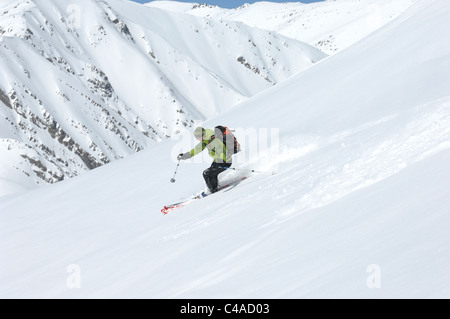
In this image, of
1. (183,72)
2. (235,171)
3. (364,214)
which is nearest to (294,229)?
(364,214)

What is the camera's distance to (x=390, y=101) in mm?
11891

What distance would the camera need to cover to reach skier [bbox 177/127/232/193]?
11.6 meters

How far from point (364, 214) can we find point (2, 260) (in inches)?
290

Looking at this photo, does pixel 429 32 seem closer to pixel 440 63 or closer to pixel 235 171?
pixel 440 63

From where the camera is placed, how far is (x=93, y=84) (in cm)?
15138

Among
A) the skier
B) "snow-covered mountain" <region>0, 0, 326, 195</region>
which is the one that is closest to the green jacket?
the skier

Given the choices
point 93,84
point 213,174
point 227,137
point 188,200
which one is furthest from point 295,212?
point 93,84

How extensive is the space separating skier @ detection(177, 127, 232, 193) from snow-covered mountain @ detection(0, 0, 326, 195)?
265 ft

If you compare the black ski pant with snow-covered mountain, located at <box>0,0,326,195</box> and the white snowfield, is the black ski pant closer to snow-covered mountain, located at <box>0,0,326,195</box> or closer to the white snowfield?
the white snowfield

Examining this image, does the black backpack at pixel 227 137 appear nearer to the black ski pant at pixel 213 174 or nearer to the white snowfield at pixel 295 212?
the black ski pant at pixel 213 174

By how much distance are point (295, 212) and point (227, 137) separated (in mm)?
3974

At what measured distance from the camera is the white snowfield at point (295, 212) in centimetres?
538

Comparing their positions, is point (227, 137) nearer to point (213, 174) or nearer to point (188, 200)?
point (213, 174)
